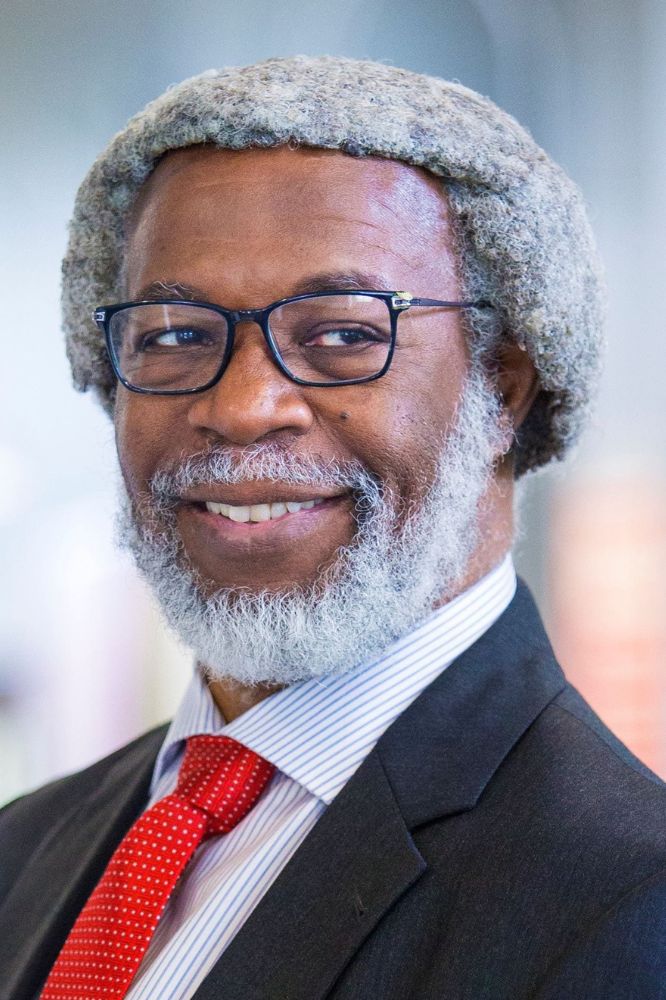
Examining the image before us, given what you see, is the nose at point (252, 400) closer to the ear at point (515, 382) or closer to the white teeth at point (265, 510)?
the white teeth at point (265, 510)

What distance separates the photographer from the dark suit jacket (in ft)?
3.42

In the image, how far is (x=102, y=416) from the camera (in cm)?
333

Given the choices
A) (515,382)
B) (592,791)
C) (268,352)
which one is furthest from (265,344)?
(592,791)

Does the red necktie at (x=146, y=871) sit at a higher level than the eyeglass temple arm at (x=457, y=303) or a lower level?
lower

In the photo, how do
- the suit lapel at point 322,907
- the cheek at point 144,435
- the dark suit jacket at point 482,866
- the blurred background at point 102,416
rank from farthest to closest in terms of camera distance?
the blurred background at point 102,416 < the cheek at point 144,435 < the suit lapel at point 322,907 < the dark suit jacket at point 482,866

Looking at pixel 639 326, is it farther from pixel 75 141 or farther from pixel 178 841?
pixel 178 841

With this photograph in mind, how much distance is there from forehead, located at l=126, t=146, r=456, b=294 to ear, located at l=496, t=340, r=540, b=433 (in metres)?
0.16

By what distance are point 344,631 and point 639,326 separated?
2.15 m

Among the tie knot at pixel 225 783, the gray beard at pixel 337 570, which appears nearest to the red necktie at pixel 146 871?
the tie knot at pixel 225 783

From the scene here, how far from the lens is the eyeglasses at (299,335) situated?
4.60ft

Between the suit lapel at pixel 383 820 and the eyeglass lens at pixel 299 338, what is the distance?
1.33 ft

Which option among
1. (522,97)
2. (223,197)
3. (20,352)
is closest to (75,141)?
(20,352)

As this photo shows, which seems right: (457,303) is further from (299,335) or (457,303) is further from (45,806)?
(45,806)

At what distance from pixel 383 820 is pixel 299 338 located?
1.96 ft
